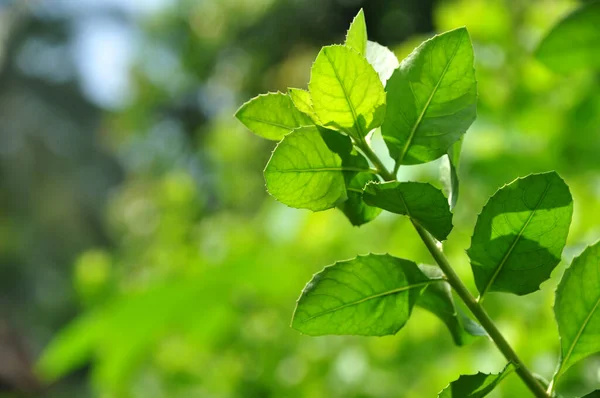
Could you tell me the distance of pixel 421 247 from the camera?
84cm

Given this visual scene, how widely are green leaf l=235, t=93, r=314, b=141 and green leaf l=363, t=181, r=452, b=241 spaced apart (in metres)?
0.04

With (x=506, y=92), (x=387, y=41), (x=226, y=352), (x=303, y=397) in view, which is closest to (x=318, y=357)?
(x=303, y=397)

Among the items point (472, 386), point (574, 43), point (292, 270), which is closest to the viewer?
point (472, 386)

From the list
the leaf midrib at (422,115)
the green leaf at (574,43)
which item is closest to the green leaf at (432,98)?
the leaf midrib at (422,115)

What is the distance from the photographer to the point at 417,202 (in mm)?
225

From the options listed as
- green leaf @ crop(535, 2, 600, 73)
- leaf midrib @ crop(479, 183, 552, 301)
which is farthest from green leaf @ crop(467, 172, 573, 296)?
green leaf @ crop(535, 2, 600, 73)

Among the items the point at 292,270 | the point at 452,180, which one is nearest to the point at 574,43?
the point at 452,180

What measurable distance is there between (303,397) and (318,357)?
9 cm

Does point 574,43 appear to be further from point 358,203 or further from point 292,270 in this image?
point 292,270

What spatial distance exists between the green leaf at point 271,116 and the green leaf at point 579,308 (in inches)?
4.2

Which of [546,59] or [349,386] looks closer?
[546,59]

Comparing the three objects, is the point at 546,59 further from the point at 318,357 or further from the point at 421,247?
the point at 318,357

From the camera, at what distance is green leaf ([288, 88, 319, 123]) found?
0.81 feet

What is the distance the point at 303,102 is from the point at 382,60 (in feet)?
0.13
